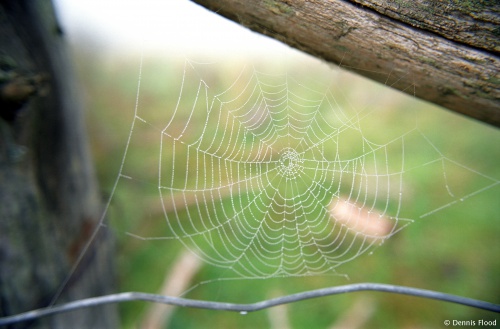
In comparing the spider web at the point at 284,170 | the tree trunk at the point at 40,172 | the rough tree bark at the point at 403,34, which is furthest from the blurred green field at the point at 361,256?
the rough tree bark at the point at 403,34

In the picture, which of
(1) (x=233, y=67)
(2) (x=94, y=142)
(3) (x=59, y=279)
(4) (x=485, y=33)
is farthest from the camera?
(2) (x=94, y=142)

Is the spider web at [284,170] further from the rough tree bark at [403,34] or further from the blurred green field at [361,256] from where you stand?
the rough tree bark at [403,34]

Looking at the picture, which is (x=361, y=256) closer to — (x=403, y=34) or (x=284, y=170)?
(x=284, y=170)

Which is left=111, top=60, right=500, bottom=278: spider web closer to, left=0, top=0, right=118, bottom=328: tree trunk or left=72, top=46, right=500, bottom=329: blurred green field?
left=72, top=46, right=500, bottom=329: blurred green field

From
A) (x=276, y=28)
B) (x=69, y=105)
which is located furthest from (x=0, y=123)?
(x=276, y=28)

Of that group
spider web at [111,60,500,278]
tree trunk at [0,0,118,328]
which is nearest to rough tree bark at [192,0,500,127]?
tree trunk at [0,0,118,328]

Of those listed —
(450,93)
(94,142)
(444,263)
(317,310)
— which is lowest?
(317,310)

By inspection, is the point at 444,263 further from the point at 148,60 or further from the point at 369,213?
the point at 148,60
